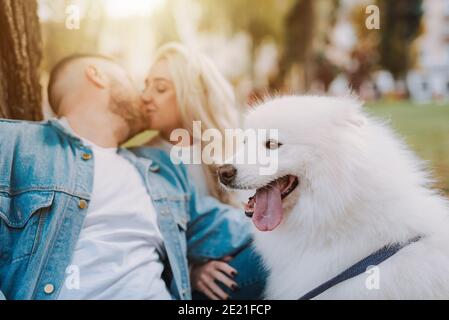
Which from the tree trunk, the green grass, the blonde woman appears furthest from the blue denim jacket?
the green grass

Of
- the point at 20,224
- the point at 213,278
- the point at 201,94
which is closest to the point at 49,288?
the point at 20,224

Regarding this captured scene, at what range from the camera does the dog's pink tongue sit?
150 centimetres

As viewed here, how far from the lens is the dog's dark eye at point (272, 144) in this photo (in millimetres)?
1503

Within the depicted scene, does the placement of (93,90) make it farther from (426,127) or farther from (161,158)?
(426,127)

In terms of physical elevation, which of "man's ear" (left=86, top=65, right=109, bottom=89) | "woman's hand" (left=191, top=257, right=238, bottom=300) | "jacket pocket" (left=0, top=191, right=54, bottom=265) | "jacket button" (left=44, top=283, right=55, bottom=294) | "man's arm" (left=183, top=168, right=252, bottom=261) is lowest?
"woman's hand" (left=191, top=257, right=238, bottom=300)

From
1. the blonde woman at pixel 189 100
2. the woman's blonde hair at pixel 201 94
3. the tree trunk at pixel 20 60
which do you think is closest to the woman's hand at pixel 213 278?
the blonde woman at pixel 189 100

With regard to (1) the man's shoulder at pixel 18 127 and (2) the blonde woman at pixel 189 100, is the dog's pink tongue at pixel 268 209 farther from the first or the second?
(1) the man's shoulder at pixel 18 127

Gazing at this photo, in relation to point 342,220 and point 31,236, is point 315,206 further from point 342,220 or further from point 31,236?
point 31,236

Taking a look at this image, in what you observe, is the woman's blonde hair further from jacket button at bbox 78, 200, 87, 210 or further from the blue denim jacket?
jacket button at bbox 78, 200, 87, 210

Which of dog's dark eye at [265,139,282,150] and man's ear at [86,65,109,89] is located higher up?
man's ear at [86,65,109,89]

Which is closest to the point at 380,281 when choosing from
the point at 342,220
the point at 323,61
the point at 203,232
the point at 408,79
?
the point at 342,220

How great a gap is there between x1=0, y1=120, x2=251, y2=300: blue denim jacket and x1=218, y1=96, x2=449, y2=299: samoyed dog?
0.33 m

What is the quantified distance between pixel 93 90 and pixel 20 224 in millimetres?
570
